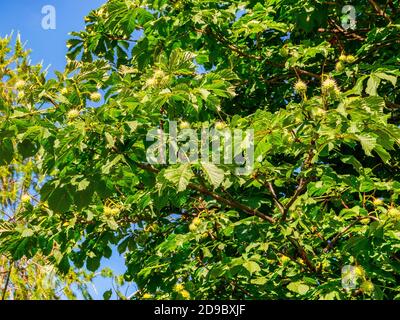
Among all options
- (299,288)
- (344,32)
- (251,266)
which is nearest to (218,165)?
(251,266)

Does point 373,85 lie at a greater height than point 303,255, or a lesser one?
greater

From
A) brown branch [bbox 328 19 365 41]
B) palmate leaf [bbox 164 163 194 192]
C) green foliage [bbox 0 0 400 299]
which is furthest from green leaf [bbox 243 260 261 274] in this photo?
brown branch [bbox 328 19 365 41]

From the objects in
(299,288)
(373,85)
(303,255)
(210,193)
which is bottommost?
(299,288)

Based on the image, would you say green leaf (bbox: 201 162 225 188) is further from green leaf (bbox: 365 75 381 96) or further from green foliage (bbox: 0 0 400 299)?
green leaf (bbox: 365 75 381 96)

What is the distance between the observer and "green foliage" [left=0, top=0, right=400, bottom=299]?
9.04ft

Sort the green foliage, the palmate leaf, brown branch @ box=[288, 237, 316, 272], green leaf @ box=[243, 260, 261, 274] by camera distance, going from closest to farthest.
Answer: the palmate leaf < the green foliage < green leaf @ box=[243, 260, 261, 274] < brown branch @ box=[288, 237, 316, 272]

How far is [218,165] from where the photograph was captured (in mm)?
2883

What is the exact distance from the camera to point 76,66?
3088 mm

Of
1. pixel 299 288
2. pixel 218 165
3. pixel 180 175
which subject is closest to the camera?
pixel 180 175

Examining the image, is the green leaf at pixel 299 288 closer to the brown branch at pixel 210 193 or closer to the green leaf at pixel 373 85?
the brown branch at pixel 210 193

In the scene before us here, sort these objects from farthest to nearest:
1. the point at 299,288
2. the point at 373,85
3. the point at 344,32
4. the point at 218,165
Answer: the point at 344,32 < the point at 373,85 < the point at 299,288 < the point at 218,165

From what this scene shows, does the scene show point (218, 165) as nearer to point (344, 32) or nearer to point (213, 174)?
point (213, 174)

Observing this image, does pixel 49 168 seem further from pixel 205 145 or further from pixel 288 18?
pixel 288 18
